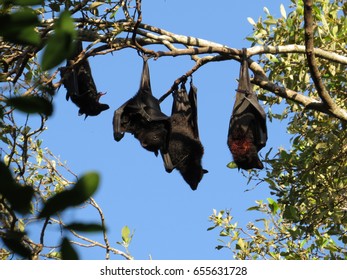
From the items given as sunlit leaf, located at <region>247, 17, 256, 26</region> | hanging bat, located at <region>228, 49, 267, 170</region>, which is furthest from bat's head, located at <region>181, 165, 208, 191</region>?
sunlit leaf, located at <region>247, 17, 256, 26</region>

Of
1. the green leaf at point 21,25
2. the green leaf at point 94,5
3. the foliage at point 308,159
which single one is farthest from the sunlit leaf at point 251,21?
the green leaf at point 21,25

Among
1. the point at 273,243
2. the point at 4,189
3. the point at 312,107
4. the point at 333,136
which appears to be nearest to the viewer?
the point at 4,189

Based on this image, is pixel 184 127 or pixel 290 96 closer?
pixel 290 96

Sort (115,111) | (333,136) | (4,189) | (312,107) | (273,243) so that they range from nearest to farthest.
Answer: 1. (4,189)
2. (312,107)
3. (115,111)
4. (333,136)
5. (273,243)

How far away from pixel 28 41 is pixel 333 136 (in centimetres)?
686

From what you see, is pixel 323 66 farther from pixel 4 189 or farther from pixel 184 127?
pixel 4 189

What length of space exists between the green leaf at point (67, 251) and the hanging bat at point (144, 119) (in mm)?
5920

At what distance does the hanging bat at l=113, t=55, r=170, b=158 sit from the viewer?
710cm

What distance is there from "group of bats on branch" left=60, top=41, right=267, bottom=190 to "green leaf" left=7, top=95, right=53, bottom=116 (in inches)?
213

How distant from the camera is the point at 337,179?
8.18 metres

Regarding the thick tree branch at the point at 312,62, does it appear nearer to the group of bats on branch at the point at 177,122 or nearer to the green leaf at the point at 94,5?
the group of bats on branch at the point at 177,122

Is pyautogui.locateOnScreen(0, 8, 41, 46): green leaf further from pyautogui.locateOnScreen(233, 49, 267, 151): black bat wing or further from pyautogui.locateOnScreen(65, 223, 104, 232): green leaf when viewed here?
pyautogui.locateOnScreen(233, 49, 267, 151): black bat wing

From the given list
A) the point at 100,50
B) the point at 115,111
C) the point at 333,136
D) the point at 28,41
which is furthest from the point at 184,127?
the point at 28,41

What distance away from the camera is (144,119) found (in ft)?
23.4
